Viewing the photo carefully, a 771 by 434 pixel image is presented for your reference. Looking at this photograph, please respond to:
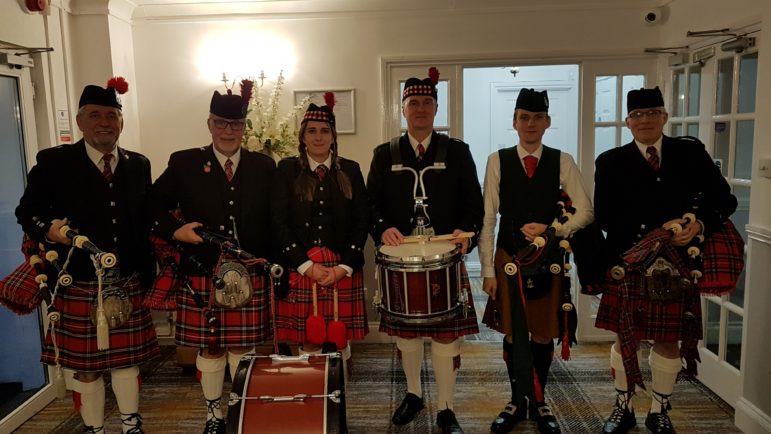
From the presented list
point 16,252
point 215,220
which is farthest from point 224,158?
point 16,252

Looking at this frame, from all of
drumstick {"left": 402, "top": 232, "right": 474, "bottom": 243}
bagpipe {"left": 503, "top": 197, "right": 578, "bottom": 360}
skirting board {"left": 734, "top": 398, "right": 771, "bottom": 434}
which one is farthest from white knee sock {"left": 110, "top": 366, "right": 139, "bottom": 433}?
skirting board {"left": 734, "top": 398, "right": 771, "bottom": 434}

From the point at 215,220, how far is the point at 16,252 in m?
1.50

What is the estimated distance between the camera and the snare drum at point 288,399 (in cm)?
192

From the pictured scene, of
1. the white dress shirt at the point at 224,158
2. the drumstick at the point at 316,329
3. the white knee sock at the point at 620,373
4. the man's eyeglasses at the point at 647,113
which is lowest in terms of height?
the white knee sock at the point at 620,373

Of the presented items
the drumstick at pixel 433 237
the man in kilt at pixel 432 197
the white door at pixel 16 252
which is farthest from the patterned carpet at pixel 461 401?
the drumstick at pixel 433 237

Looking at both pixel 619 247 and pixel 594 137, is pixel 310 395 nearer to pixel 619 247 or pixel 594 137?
pixel 619 247

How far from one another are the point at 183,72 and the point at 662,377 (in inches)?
138

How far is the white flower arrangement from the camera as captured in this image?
3.71 metres

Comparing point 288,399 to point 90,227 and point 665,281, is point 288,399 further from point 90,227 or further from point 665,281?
point 665,281

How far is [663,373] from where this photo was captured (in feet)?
8.68

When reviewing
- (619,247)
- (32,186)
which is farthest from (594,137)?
(32,186)

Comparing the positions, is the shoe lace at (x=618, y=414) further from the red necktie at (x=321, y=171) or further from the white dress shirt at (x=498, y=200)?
the red necktie at (x=321, y=171)

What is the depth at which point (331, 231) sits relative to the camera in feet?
8.81

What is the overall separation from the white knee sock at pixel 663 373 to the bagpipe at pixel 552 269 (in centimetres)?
40
